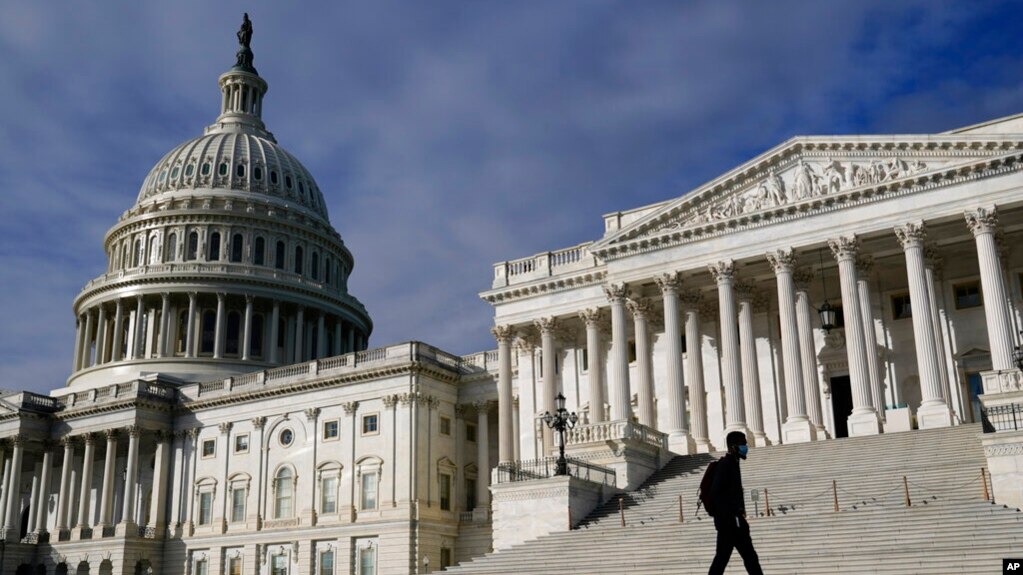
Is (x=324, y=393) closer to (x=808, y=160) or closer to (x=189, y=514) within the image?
(x=189, y=514)

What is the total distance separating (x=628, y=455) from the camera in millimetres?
41688

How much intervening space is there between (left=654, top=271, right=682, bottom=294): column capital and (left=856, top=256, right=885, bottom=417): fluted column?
805 cm

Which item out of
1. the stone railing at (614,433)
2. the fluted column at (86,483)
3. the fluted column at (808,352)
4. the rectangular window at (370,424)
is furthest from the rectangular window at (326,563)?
the fluted column at (808,352)

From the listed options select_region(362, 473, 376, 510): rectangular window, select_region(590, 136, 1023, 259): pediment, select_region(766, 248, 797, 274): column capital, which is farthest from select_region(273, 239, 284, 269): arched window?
select_region(766, 248, 797, 274): column capital

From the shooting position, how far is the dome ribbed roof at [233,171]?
10244cm

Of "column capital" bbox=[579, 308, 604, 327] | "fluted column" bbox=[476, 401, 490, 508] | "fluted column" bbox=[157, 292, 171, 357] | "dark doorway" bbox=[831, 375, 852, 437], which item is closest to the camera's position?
"dark doorway" bbox=[831, 375, 852, 437]

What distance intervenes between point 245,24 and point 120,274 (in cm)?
4213

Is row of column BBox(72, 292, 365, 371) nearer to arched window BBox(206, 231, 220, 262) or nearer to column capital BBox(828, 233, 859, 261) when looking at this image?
arched window BBox(206, 231, 220, 262)

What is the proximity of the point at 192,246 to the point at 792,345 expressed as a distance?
220 ft

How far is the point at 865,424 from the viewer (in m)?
42.5

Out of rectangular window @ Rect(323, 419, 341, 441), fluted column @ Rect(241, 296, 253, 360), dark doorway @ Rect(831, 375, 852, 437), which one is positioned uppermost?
fluted column @ Rect(241, 296, 253, 360)

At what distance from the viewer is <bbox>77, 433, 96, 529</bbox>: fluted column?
2936 inches

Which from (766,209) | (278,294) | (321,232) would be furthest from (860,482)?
(321,232)

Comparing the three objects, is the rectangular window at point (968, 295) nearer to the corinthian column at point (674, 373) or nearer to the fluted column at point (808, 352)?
the fluted column at point (808, 352)
